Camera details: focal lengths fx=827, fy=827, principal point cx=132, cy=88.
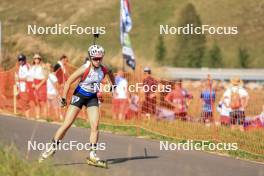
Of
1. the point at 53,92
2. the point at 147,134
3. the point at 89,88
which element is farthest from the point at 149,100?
the point at 89,88

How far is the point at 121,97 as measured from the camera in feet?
68.1

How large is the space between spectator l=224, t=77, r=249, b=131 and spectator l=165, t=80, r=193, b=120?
Answer: 1003mm

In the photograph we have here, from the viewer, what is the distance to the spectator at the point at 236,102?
1720 cm

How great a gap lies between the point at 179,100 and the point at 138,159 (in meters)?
4.94

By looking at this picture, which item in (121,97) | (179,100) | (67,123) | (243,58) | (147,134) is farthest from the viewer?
(243,58)

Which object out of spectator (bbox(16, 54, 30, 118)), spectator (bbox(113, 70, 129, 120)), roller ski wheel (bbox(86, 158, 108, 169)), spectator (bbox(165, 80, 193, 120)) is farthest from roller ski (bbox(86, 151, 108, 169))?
spectator (bbox(16, 54, 30, 118))

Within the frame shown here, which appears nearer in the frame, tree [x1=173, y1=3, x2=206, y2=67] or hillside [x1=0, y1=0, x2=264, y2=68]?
tree [x1=173, y1=3, x2=206, y2=67]

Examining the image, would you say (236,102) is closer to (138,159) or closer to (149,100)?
(149,100)

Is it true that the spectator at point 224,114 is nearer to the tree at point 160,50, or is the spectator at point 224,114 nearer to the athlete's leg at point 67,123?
the athlete's leg at point 67,123

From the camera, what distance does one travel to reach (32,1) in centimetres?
11138

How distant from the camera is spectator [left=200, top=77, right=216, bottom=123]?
693 inches

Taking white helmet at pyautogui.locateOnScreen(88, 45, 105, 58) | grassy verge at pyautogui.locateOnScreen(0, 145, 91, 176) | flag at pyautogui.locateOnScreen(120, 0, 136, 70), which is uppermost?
flag at pyautogui.locateOnScreen(120, 0, 136, 70)

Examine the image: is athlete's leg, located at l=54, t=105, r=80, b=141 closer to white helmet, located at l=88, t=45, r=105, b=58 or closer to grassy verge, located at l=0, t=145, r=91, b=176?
white helmet, located at l=88, t=45, r=105, b=58

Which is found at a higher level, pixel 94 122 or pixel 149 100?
pixel 149 100
